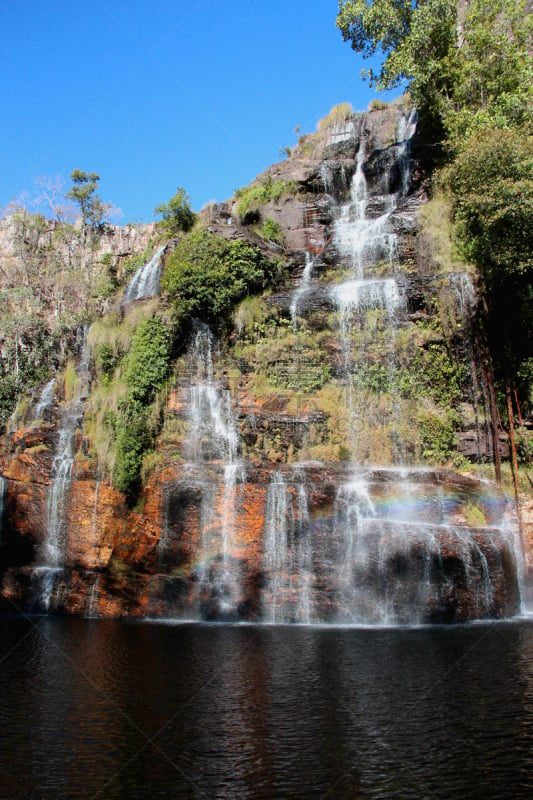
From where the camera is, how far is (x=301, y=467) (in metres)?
19.1

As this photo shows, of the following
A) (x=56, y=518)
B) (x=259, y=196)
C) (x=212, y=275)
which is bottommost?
(x=56, y=518)

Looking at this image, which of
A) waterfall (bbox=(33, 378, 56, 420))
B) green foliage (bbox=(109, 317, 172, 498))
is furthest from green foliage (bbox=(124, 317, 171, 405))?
waterfall (bbox=(33, 378, 56, 420))

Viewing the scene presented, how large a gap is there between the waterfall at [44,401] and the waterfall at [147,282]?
528 cm

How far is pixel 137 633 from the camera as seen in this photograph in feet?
52.2

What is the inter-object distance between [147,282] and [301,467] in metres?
14.7

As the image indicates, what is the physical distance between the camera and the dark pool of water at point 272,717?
706cm

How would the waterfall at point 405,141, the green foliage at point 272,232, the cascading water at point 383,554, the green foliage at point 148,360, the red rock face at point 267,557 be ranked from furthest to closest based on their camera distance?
the waterfall at point 405,141
the green foliage at point 272,232
the green foliage at point 148,360
the red rock face at point 267,557
the cascading water at point 383,554

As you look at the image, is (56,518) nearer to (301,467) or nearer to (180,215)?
(301,467)

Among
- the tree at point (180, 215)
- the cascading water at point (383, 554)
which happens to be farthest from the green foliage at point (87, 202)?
the cascading water at point (383, 554)

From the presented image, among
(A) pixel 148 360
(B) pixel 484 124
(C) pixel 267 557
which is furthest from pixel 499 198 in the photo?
(C) pixel 267 557

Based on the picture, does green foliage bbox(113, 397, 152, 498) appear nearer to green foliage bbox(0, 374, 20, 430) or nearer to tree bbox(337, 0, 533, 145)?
green foliage bbox(0, 374, 20, 430)

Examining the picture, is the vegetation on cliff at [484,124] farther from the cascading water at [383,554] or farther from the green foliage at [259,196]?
the green foliage at [259,196]

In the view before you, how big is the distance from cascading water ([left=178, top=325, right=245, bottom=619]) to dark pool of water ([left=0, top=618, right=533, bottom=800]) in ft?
11.7

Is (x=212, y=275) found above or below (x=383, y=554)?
above
